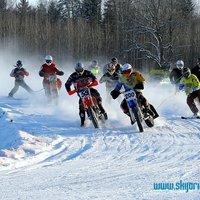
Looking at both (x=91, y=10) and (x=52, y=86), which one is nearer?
(x=52, y=86)

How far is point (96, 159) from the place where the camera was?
885 cm

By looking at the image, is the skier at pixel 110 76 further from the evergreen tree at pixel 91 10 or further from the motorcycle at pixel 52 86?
the evergreen tree at pixel 91 10

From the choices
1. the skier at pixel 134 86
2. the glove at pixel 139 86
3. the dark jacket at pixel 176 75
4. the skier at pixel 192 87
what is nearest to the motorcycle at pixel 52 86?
the dark jacket at pixel 176 75

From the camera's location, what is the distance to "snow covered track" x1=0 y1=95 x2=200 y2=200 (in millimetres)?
6312

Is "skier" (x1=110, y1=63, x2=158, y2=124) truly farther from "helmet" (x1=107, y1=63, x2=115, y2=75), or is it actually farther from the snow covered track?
"helmet" (x1=107, y1=63, x2=115, y2=75)

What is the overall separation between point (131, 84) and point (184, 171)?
533 centimetres

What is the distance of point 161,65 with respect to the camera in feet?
148

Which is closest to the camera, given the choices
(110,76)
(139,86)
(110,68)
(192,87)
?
(139,86)

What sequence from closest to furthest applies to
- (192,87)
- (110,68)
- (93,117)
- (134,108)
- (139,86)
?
(134,108) < (139,86) < (93,117) < (192,87) < (110,68)

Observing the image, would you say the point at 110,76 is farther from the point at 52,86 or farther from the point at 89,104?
the point at 89,104

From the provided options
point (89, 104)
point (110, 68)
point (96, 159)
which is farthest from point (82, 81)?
point (96, 159)

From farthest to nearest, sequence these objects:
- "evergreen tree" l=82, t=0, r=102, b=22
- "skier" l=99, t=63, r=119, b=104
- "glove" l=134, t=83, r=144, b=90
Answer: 1. "evergreen tree" l=82, t=0, r=102, b=22
2. "skier" l=99, t=63, r=119, b=104
3. "glove" l=134, t=83, r=144, b=90

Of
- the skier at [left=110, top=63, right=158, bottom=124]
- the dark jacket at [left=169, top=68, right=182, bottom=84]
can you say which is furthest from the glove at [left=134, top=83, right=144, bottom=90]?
the dark jacket at [left=169, top=68, right=182, bottom=84]

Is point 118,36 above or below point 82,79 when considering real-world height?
above
